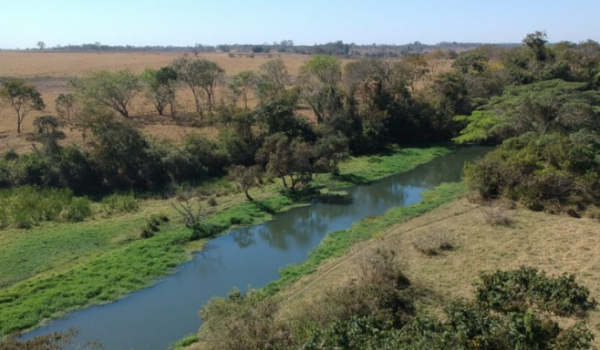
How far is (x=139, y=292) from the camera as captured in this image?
17562mm

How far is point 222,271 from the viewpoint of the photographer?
19469mm

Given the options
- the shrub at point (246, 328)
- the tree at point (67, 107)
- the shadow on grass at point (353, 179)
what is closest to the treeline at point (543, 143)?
the shadow on grass at point (353, 179)

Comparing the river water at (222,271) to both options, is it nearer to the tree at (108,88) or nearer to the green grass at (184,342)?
the green grass at (184,342)

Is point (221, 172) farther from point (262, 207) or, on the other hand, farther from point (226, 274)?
point (226, 274)

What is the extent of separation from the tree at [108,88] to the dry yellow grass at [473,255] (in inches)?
1075

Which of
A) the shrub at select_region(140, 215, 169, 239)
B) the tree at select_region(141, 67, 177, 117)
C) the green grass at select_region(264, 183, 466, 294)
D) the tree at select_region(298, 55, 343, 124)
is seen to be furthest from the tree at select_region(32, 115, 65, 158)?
Answer: the green grass at select_region(264, 183, 466, 294)

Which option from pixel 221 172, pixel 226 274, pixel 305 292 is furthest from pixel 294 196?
pixel 305 292

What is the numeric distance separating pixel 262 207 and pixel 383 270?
11547 millimetres

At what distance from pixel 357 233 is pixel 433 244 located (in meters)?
4.35

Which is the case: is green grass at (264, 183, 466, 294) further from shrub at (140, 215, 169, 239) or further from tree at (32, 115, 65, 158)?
tree at (32, 115, 65, 158)

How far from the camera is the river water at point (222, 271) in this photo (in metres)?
15.2

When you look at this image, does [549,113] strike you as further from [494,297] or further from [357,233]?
[494,297]

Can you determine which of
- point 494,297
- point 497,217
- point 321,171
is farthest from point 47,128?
point 494,297

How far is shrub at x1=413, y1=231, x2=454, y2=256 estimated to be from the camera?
18.3 meters
